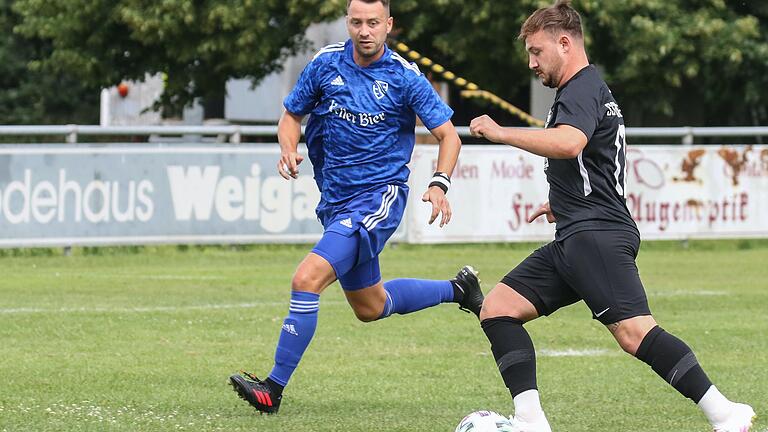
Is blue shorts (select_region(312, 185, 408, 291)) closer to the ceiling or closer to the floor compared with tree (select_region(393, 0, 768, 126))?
closer to the floor

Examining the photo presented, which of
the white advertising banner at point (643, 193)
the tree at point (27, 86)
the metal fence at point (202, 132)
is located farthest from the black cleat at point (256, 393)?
the tree at point (27, 86)

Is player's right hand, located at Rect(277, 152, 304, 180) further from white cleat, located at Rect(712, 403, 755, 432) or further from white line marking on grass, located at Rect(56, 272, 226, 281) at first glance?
white line marking on grass, located at Rect(56, 272, 226, 281)

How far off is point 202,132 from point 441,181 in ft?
34.4

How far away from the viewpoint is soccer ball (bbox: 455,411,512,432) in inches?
238

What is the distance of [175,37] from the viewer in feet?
84.1

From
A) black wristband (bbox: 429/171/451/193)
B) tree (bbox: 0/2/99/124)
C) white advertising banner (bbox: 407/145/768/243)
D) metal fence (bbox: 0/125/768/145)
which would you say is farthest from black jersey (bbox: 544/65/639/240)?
tree (bbox: 0/2/99/124)

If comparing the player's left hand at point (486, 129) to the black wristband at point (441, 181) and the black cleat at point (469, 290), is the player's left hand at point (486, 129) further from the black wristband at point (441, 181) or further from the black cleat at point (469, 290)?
the black cleat at point (469, 290)

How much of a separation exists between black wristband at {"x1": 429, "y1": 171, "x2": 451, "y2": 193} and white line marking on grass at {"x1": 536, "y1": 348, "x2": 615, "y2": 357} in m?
2.64

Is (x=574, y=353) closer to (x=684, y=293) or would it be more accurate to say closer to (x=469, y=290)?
(x=469, y=290)

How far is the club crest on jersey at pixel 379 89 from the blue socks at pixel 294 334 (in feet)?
3.33

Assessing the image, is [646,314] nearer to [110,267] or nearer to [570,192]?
[570,192]

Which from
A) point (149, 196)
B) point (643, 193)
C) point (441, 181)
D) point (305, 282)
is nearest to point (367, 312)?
point (305, 282)

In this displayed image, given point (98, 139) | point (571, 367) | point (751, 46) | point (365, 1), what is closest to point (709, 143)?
point (751, 46)

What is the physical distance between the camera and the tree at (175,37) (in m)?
24.5
